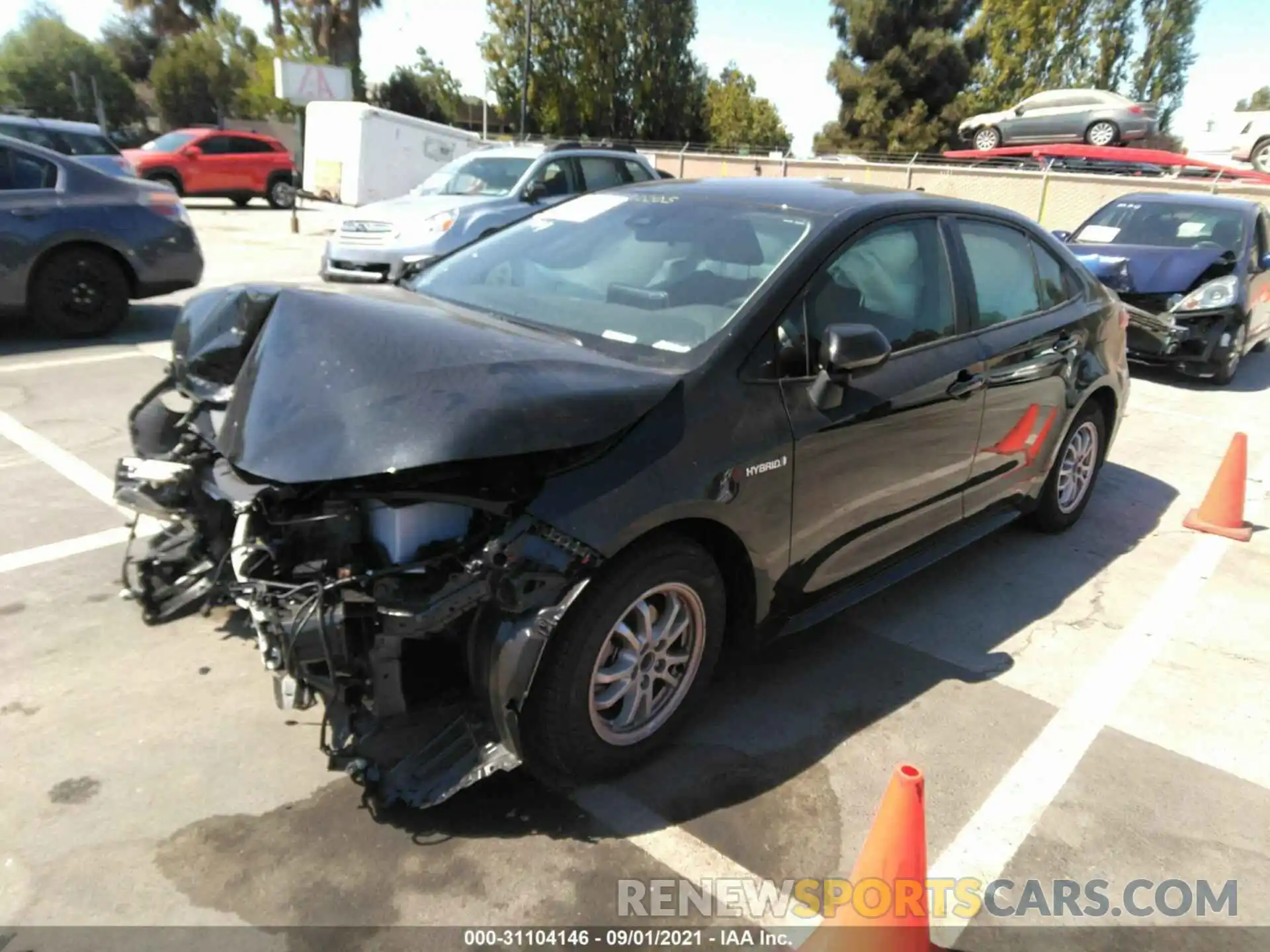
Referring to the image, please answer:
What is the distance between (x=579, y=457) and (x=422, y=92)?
4778 cm

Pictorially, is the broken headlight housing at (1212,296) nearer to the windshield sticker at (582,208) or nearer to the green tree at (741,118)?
the windshield sticker at (582,208)

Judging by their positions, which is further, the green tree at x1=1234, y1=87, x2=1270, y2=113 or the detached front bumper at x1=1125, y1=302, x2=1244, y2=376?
the green tree at x1=1234, y1=87, x2=1270, y2=113

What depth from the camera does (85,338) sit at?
26.2 ft

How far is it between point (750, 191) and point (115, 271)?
6.78m

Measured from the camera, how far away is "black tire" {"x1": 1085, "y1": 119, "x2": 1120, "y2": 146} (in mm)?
24156

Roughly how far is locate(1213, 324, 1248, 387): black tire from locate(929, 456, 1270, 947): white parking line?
17.0 ft

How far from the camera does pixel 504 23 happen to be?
39.4 meters

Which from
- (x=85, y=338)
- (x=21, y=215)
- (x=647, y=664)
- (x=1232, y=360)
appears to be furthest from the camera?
(x=1232, y=360)

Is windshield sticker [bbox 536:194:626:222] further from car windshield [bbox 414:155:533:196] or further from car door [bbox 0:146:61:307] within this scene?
car windshield [bbox 414:155:533:196]

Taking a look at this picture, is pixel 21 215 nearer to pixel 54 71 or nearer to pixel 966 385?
pixel 966 385

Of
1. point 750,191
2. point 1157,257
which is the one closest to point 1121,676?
point 750,191

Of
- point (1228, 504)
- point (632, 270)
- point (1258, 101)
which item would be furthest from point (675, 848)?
point (1258, 101)

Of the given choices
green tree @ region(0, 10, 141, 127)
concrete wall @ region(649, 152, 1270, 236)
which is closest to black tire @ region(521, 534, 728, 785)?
concrete wall @ region(649, 152, 1270, 236)

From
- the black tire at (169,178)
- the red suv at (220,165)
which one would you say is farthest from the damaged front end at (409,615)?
the black tire at (169,178)
